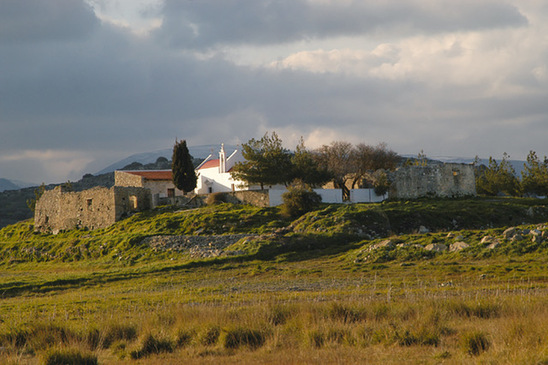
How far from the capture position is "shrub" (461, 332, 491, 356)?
401 inches

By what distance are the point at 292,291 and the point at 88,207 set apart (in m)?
33.4

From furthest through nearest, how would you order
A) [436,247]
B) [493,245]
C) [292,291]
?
[436,247], [493,245], [292,291]

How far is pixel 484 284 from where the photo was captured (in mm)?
18531

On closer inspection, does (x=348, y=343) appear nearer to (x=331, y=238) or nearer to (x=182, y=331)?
(x=182, y=331)

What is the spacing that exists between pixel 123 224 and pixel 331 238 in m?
19.3

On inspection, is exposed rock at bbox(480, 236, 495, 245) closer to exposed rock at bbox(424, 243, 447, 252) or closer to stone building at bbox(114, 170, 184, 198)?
exposed rock at bbox(424, 243, 447, 252)

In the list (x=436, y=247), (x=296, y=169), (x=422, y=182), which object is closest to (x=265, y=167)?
(x=296, y=169)

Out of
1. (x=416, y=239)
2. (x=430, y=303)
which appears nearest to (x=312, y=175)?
(x=416, y=239)

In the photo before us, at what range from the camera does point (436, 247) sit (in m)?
25.5

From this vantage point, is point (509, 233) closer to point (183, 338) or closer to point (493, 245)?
point (493, 245)

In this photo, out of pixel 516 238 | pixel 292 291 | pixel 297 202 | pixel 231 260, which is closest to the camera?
pixel 292 291

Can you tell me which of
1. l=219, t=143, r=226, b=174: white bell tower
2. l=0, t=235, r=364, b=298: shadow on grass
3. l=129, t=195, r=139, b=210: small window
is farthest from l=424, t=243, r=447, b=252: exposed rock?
l=219, t=143, r=226, b=174: white bell tower

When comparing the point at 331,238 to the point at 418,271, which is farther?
the point at 331,238

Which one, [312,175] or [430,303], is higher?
[312,175]
